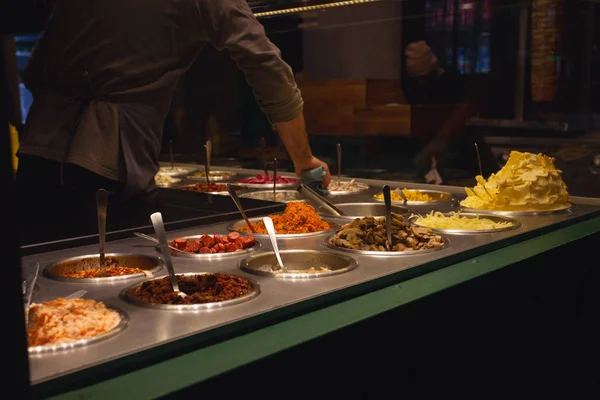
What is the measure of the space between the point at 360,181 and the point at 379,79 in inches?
41.0

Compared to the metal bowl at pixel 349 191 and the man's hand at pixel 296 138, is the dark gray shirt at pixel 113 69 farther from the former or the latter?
the metal bowl at pixel 349 191

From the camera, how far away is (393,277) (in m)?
1.62

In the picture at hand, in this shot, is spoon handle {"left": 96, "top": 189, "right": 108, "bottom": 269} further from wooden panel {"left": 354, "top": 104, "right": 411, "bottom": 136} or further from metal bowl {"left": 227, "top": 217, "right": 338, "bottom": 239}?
wooden panel {"left": 354, "top": 104, "right": 411, "bottom": 136}

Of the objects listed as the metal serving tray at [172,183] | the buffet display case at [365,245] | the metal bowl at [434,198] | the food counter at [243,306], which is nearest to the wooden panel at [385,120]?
the buffet display case at [365,245]

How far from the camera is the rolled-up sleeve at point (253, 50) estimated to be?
217 centimetres

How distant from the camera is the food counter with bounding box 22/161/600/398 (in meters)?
1.04

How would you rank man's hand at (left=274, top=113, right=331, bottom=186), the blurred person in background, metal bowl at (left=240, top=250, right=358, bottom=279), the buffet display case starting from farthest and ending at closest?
the blurred person in background
man's hand at (left=274, top=113, right=331, bottom=186)
metal bowl at (left=240, top=250, right=358, bottom=279)
the buffet display case

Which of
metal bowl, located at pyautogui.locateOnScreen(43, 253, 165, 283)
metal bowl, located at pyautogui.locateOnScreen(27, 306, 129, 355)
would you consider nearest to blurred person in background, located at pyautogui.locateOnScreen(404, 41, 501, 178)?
metal bowl, located at pyautogui.locateOnScreen(43, 253, 165, 283)

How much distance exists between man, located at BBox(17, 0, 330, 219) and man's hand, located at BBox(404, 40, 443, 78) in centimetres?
206

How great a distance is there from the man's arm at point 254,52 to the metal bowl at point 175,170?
145 cm

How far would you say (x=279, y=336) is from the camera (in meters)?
1.25

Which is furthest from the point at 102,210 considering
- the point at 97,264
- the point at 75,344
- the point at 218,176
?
the point at 218,176

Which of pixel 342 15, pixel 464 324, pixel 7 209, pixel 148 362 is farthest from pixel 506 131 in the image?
pixel 7 209

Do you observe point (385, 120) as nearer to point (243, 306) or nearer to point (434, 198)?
point (434, 198)
